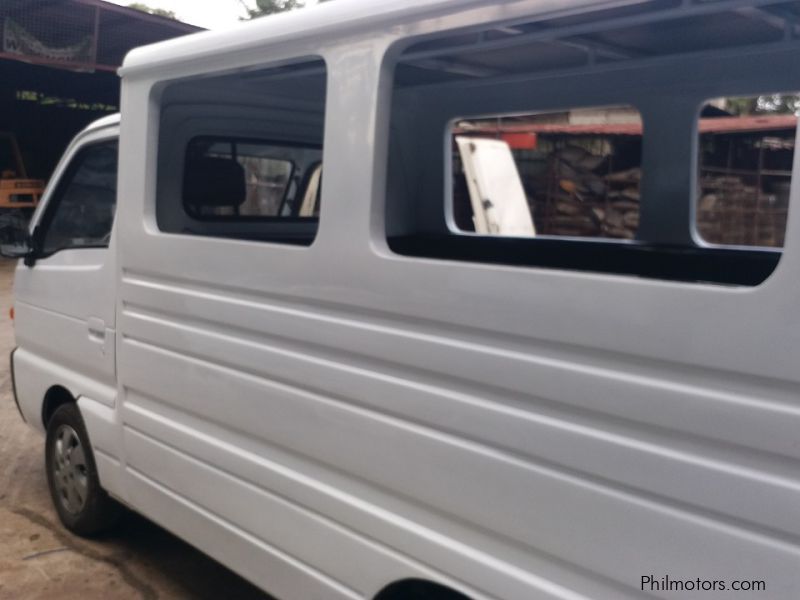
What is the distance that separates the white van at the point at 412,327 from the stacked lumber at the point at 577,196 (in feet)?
28.1

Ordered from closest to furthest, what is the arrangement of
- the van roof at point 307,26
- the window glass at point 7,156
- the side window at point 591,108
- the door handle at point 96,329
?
the van roof at point 307,26 < the side window at point 591,108 < the door handle at point 96,329 < the window glass at point 7,156

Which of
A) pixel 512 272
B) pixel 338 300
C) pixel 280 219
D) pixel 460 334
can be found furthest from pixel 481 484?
pixel 280 219

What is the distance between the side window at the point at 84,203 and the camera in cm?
392

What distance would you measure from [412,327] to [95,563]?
251 centimetres

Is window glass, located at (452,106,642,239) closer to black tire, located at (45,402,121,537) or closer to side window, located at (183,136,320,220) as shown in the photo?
side window, located at (183,136,320,220)

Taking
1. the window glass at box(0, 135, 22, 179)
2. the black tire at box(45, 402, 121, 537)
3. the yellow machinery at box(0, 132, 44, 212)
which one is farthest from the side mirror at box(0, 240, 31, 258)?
the window glass at box(0, 135, 22, 179)

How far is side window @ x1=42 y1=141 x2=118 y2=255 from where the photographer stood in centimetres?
392

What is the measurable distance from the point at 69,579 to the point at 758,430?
323cm

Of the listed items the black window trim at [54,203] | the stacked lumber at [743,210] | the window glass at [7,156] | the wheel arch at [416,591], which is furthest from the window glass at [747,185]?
the window glass at [7,156]

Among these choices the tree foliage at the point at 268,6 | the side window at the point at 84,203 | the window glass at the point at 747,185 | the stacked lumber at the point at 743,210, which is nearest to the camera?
the side window at the point at 84,203

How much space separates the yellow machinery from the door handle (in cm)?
1426

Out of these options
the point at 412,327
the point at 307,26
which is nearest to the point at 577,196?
the point at 307,26

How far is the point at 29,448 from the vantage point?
18.7 feet

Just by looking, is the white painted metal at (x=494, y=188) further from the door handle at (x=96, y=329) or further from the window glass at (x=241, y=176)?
the door handle at (x=96, y=329)
